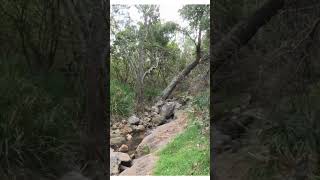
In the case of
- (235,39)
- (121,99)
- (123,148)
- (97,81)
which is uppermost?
(235,39)

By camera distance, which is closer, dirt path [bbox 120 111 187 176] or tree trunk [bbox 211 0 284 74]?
tree trunk [bbox 211 0 284 74]

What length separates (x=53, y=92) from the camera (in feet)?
9.14

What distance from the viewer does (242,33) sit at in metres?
2.78

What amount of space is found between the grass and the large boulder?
39 cm

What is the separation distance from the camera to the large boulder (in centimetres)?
738

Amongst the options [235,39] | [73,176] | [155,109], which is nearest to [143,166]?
[155,109]

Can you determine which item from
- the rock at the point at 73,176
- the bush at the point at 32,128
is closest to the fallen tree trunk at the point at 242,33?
the bush at the point at 32,128

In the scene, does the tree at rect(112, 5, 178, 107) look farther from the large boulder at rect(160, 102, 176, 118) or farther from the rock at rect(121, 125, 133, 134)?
the rock at rect(121, 125, 133, 134)

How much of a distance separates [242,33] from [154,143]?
4826 mm

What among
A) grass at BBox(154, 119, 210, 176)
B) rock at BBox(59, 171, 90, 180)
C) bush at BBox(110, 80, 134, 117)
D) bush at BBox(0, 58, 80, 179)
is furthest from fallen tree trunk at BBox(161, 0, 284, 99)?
bush at BBox(110, 80, 134, 117)

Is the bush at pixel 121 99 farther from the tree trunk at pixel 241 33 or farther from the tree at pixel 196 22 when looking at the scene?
the tree trunk at pixel 241 33

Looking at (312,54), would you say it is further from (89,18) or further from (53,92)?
(53,92)

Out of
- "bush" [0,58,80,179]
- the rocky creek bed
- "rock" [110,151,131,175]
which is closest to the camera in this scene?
"bush" [0,58,80,179]

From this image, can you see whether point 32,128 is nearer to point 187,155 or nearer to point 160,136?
point 187,155
